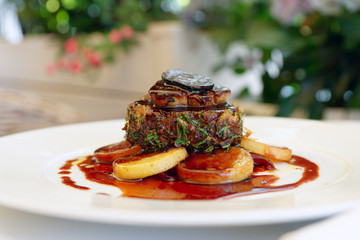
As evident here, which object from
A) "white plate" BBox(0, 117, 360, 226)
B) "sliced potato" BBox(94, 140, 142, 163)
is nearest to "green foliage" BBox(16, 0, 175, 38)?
"white plate" BBox(0, 117, 360, 226)

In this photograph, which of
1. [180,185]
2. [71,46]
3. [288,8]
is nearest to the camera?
[180,185]

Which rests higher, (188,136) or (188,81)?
(188,81)

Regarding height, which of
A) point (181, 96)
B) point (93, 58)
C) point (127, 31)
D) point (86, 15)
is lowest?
point (181, 96)

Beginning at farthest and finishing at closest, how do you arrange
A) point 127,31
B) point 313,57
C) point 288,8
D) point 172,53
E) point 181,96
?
point 127,31 → point 172,53 → point 313,57 → point 288,8 → point 181,96

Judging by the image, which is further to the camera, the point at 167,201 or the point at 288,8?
the point at 288,8

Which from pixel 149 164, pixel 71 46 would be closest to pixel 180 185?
pixel 149 164

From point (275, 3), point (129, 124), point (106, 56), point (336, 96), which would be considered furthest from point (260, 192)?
point (106, 56)

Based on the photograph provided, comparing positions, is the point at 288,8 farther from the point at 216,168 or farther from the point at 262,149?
the point at 216,168
